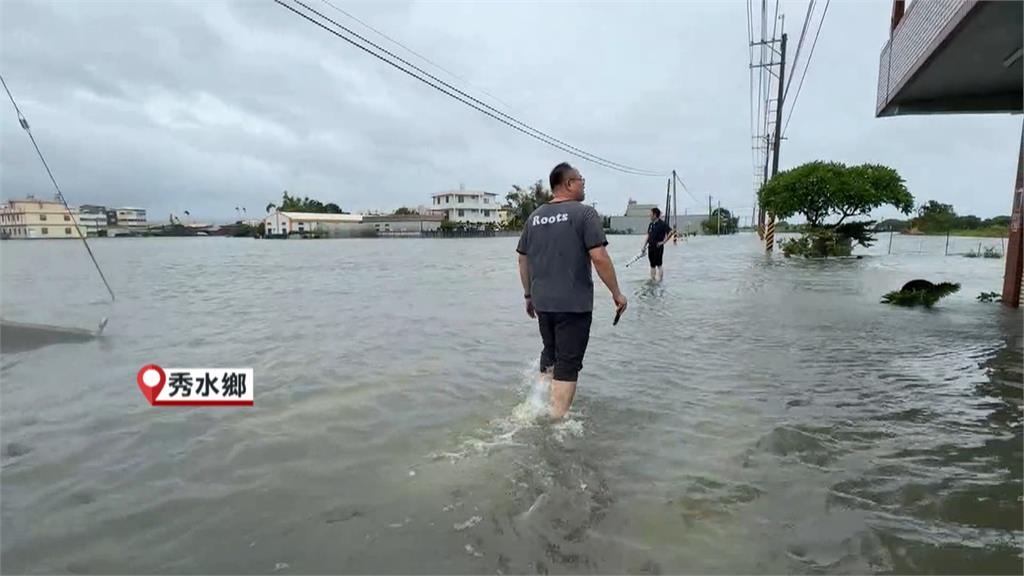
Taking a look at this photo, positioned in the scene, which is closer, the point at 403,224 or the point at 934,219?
the point at 934,219

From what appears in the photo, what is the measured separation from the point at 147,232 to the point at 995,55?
99.9 m

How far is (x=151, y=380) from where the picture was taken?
226 inches

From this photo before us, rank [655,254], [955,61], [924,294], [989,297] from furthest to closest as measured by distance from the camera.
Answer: [655,254], [989,297], [924,294], [955,61]

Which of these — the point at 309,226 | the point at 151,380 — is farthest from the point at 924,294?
the point at 309,226

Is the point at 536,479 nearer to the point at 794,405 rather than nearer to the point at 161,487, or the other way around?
the point at 161,487

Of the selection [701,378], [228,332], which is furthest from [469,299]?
[701,378]

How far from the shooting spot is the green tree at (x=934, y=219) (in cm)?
6875

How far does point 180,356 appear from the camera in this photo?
7.02m

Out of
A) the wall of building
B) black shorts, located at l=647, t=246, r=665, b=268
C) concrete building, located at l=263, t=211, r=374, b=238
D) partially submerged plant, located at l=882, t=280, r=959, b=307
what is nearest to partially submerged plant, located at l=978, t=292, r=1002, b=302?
partially submerged plant, located at l=882, t=280, r=959, b=307

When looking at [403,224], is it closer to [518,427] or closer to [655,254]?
[655,254]

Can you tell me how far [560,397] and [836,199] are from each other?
27.6m

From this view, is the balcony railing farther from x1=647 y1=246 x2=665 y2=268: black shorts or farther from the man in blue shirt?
x1=647 y1=246 x2=665 y2=268: black shorts

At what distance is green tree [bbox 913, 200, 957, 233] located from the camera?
68.8 metres

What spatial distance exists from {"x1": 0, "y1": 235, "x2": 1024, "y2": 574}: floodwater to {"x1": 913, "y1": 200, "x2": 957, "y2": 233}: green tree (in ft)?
247
